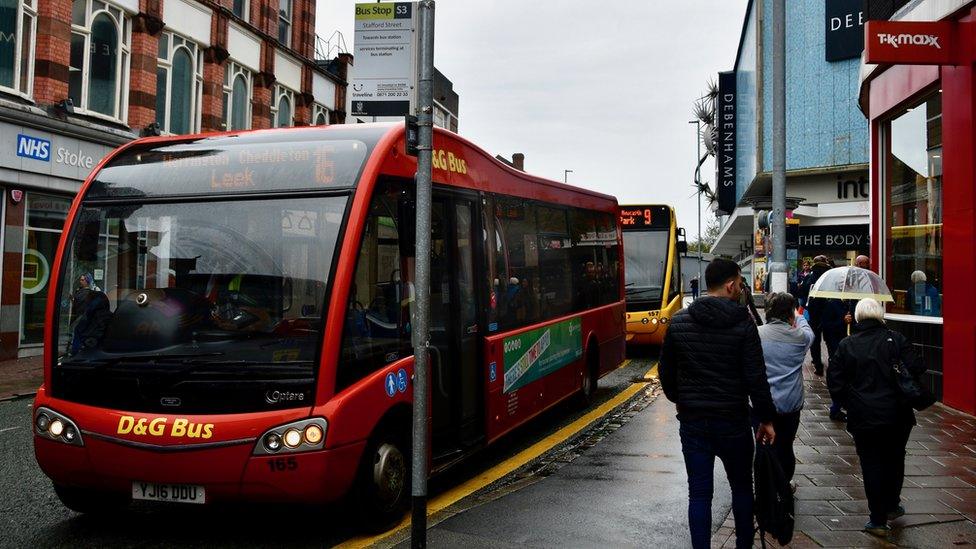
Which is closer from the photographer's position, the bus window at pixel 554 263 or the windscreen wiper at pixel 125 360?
the windscreen wiper at pixel 125 360

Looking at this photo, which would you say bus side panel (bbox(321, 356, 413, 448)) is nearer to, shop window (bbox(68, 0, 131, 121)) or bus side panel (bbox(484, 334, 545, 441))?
bus side panel (bbox(484, 334, 545, 441))

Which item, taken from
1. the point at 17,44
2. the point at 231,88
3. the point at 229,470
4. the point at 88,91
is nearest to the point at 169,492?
the point at 229,470

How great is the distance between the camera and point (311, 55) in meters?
28.7

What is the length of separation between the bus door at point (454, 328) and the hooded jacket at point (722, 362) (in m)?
2.35

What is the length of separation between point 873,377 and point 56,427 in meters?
5.14

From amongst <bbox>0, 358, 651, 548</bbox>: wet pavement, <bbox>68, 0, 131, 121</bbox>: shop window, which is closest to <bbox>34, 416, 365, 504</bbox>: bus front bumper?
<bbox>0, 358, 651, 548</bbox>: wet pavement

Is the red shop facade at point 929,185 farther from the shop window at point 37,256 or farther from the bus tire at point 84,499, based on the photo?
the shop window at point 37,256

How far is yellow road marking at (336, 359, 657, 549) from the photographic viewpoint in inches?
209

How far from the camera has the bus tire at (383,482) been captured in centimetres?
525

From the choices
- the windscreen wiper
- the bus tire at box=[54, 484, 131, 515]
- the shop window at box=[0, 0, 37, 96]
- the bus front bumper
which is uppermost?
the shop window at box=[0, 0, 37, 96]

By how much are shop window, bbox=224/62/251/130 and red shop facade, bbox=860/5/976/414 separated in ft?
55.9

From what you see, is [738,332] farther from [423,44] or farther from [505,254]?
[505,254]

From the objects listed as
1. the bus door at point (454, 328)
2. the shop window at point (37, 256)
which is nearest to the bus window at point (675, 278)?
the bus door at point (454, 328)

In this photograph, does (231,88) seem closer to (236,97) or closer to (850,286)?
(236,97)
